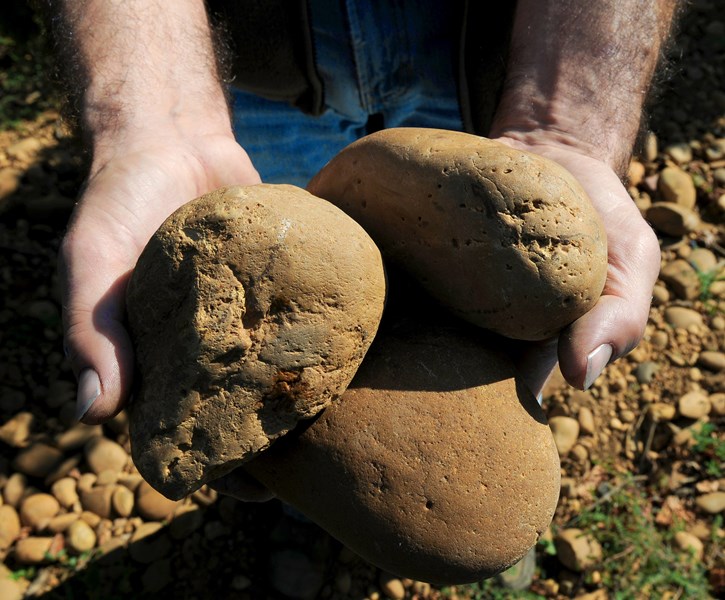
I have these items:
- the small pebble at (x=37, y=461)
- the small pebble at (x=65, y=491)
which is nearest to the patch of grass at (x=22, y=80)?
the small pebble at (x=37, y=461)

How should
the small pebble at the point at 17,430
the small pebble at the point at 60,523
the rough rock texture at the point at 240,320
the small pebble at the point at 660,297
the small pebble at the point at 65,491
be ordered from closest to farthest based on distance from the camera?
1. the rough rock texture at the point at 240,320
2. the small pebble at the point at 60,523
3. the small pebble at the point at 65,491
4. the small pebble at the point at 17,430
5. the small pebble at the point at 660,297

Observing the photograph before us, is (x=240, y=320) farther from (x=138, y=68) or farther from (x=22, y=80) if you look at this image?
(x=22, y=80)

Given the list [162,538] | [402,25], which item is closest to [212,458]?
[162,538]

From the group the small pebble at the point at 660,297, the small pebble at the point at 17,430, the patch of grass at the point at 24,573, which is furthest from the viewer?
the small pebble at the point at 660,297

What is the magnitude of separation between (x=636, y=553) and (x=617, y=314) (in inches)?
61.9

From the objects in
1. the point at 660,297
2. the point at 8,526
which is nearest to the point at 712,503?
the point at 660,297

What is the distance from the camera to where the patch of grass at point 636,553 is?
115 inches

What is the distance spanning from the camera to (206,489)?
314 cm

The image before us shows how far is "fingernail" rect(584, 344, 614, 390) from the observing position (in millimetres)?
1840

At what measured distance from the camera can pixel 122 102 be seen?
7.61 ft

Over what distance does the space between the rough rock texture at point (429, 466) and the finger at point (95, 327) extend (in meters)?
0.47

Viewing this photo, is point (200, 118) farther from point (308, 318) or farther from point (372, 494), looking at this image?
point (372, 494)

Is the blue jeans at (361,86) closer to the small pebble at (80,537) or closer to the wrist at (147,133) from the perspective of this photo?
the wrist at (147,133)

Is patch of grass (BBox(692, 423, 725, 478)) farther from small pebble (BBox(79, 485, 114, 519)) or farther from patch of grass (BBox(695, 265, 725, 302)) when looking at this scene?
small pebble (BBox(79, 485, 114, 519))
